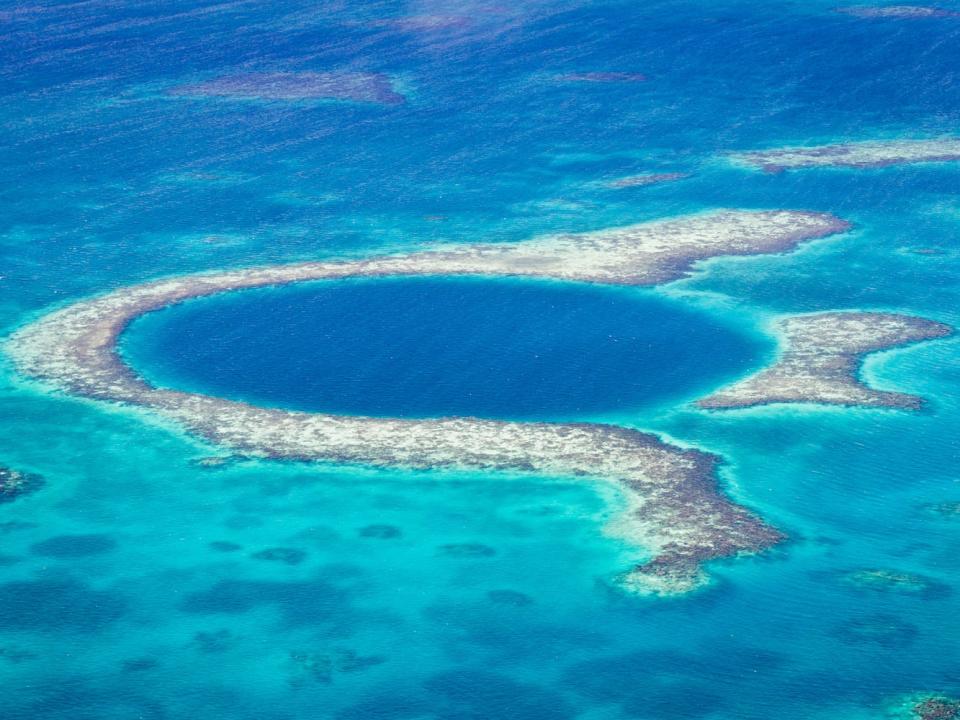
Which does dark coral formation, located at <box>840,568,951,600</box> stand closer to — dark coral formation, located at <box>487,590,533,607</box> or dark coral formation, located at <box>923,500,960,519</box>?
dark coral formation, located at <box>923,500,960,519</box>

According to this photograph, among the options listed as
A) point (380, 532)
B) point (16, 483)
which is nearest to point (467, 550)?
point (380, 532)

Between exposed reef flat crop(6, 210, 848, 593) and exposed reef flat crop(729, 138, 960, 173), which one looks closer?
exposed reef flat crop(6, 210, 848, 593)

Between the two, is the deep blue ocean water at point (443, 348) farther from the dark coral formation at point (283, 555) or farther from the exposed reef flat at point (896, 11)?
the exposed reef flat at point (896, 11)

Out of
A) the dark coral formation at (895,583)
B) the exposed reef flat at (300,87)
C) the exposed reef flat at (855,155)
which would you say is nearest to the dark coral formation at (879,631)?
the dark coral formation at (895,583)

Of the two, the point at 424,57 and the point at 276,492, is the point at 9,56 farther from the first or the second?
the point at 276,492

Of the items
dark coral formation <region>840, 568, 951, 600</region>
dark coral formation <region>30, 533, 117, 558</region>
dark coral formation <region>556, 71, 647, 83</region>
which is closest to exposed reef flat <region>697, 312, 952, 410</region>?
dark coral formation <region>840, 568, 951, 600</region>
